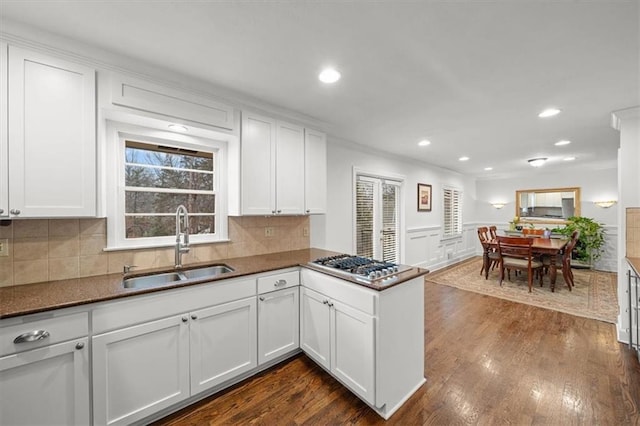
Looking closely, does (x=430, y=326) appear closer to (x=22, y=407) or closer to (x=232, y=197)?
(x=232, y=197)

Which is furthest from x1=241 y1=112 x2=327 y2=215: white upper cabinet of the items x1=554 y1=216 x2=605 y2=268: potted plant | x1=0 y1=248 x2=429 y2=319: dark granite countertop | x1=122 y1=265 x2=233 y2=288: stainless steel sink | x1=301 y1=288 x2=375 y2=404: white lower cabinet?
x1=554 y1=216 x2=605 y2=268: potted plant

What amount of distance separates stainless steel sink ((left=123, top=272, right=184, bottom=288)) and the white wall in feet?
5.68

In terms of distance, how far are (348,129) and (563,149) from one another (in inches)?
152

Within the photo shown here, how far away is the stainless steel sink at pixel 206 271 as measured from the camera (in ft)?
7.09

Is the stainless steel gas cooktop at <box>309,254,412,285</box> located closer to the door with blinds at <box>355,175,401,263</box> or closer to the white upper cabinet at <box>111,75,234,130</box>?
the white upper cabinet at <box>111,75,234,130</box>

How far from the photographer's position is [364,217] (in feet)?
14.0

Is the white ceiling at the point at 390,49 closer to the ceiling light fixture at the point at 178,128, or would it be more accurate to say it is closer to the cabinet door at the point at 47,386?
the ceiling light fixture at the point at 178,128

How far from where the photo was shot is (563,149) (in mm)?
4262

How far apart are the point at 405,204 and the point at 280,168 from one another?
3156 mm

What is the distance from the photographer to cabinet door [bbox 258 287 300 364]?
2.07 meters

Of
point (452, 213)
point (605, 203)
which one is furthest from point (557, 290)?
point (605, 203)

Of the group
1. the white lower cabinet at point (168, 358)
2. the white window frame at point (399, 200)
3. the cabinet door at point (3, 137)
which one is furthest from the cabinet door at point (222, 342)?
the white window frame at point (399, 200)

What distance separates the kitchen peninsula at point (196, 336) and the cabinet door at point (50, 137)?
0.56 metres

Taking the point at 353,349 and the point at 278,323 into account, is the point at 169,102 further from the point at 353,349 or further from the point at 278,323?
the point at 353,349
